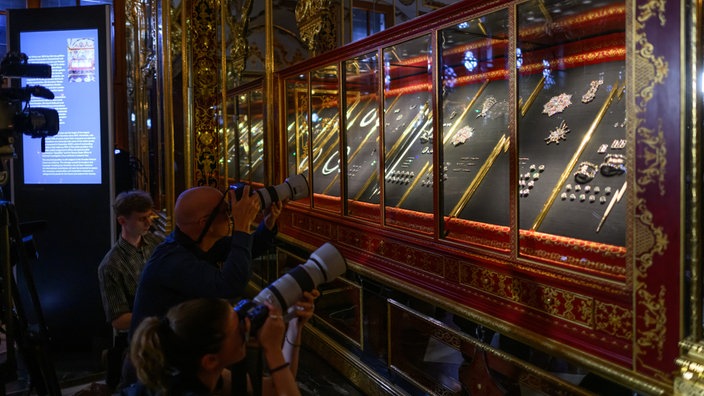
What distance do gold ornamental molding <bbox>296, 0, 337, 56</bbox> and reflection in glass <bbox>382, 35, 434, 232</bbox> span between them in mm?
1161

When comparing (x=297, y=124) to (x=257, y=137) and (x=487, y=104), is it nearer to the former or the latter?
(x=257, y=137)

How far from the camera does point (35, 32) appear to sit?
4020mm

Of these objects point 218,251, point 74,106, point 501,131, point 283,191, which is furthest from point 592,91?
point 74,106

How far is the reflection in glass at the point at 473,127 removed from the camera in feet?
8.55

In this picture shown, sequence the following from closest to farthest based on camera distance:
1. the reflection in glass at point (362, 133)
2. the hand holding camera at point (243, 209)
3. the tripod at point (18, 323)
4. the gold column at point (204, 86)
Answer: the hand holding camera at point (243, 209) < the tripod at point (18, 323) < the reflection in glass at point (362, 133) < the gold column at point (204, 86)

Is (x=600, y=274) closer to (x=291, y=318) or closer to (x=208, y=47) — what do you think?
(x=291, y=318)

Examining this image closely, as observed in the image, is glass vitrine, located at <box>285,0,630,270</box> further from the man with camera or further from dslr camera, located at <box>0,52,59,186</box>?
dslr camera, located at <box>0,52,59,186</box>

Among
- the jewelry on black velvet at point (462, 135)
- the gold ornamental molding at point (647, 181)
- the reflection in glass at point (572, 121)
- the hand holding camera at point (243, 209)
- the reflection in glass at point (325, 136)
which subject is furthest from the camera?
the reflection in glass at point (325, 136)

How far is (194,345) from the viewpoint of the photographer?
1311 millimetres

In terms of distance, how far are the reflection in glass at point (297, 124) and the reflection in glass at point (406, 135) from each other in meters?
1.09

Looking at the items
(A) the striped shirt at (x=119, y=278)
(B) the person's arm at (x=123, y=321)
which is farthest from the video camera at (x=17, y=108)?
(B) the person's arm at (x=123, y=321)

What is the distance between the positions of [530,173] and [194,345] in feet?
5.54

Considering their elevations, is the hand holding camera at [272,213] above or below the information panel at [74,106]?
below

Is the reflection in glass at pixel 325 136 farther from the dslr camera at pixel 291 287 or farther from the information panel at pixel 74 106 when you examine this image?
the dslr camera at pixel 291 287
